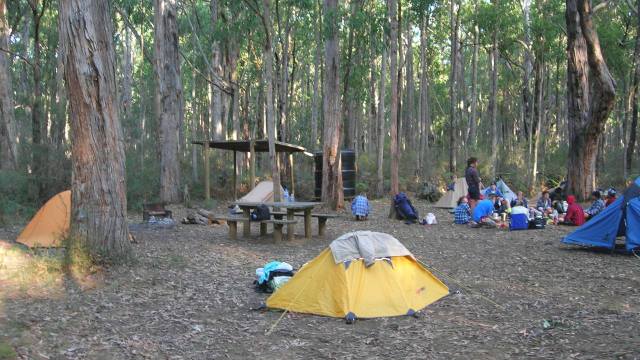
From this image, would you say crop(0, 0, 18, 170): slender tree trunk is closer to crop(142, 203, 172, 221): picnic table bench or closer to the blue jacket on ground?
crop(142, 203, 172, 221): picnic table bench

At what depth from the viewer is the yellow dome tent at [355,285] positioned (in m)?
6.62

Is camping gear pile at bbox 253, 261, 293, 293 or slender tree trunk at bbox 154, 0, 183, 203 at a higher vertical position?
slender tree trunk at bbox 154, 0, 183, 203

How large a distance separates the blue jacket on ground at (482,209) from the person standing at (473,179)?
0.41 metres

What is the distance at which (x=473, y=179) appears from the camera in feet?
48.8

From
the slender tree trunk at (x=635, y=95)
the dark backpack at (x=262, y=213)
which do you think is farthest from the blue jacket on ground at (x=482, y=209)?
the slender tree trunk at (x=635, y=95)

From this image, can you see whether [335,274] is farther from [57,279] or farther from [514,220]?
[514,220]

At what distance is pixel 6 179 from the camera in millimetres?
14719

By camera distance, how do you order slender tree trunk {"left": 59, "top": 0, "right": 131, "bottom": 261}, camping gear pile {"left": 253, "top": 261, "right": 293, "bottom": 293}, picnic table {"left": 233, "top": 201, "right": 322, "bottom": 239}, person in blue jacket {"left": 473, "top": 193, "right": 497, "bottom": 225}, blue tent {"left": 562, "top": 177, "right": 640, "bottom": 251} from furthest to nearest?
person in blue jacket {"left": 473, "top": 193, "right": 497, "bottom": 225} → picnic table {"left": 233, "top": 201, "right": 322, "bottom": 239} → blue tent {"left": 562, "top": 177, "right": 640, "bottom": 251} → slender tree trunk {"left": 59, "top": 0, "right": 131, "bottom": 261} → camping gear pile {"left": 253, "top": 261, "right": 293, "bottom": 293}

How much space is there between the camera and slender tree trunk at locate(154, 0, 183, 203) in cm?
1753

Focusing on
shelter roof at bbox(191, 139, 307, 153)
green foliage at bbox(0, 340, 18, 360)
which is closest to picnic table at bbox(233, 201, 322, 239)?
shelter roof at bbox(191, 139, 307, 153)

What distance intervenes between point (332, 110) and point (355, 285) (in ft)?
36.1

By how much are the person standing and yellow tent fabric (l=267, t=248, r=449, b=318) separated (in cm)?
833

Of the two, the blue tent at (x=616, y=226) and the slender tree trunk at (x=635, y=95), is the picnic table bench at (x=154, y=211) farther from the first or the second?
the slender tree trunk at (x=635, y=95)

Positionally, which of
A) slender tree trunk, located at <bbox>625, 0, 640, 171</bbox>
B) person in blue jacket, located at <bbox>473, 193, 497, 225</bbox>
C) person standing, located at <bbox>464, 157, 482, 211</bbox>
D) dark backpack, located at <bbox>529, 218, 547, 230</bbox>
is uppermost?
slender tree trunk, located at <bbox>625, 0, 640, 171</bbox>
